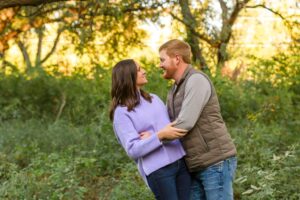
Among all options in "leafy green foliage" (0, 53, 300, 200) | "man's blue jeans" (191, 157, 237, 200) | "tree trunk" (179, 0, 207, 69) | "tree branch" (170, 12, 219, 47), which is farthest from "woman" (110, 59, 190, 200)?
"tree branch" (170, 12, 219, 47)

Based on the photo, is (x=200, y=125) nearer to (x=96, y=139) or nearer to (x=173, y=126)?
(x=173, y=126)

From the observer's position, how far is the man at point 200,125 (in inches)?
145

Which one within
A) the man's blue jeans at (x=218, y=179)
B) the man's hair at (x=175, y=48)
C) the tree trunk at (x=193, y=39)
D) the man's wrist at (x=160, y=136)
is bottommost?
the man's blue jeans at (x=218, y=179)

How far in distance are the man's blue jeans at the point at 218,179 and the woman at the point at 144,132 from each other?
5.6 inches

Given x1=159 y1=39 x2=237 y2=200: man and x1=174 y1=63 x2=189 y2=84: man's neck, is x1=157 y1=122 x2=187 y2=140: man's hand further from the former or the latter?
x1=174 y1=63 x2=189 y2=84: man's neck

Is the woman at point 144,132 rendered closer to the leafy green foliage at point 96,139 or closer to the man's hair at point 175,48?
the man's hair at point 175,48

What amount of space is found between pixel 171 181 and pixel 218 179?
320 mm

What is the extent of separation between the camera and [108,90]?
10.7 meters

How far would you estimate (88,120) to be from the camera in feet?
35.1

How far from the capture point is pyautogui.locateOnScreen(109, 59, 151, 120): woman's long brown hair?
377cm

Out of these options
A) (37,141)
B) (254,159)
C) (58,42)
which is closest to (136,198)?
(254,159)

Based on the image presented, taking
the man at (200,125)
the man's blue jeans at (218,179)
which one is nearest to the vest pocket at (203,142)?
the man at (200,125)

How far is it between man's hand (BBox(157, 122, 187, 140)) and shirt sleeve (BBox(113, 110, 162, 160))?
41mm

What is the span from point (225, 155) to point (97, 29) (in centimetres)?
873
